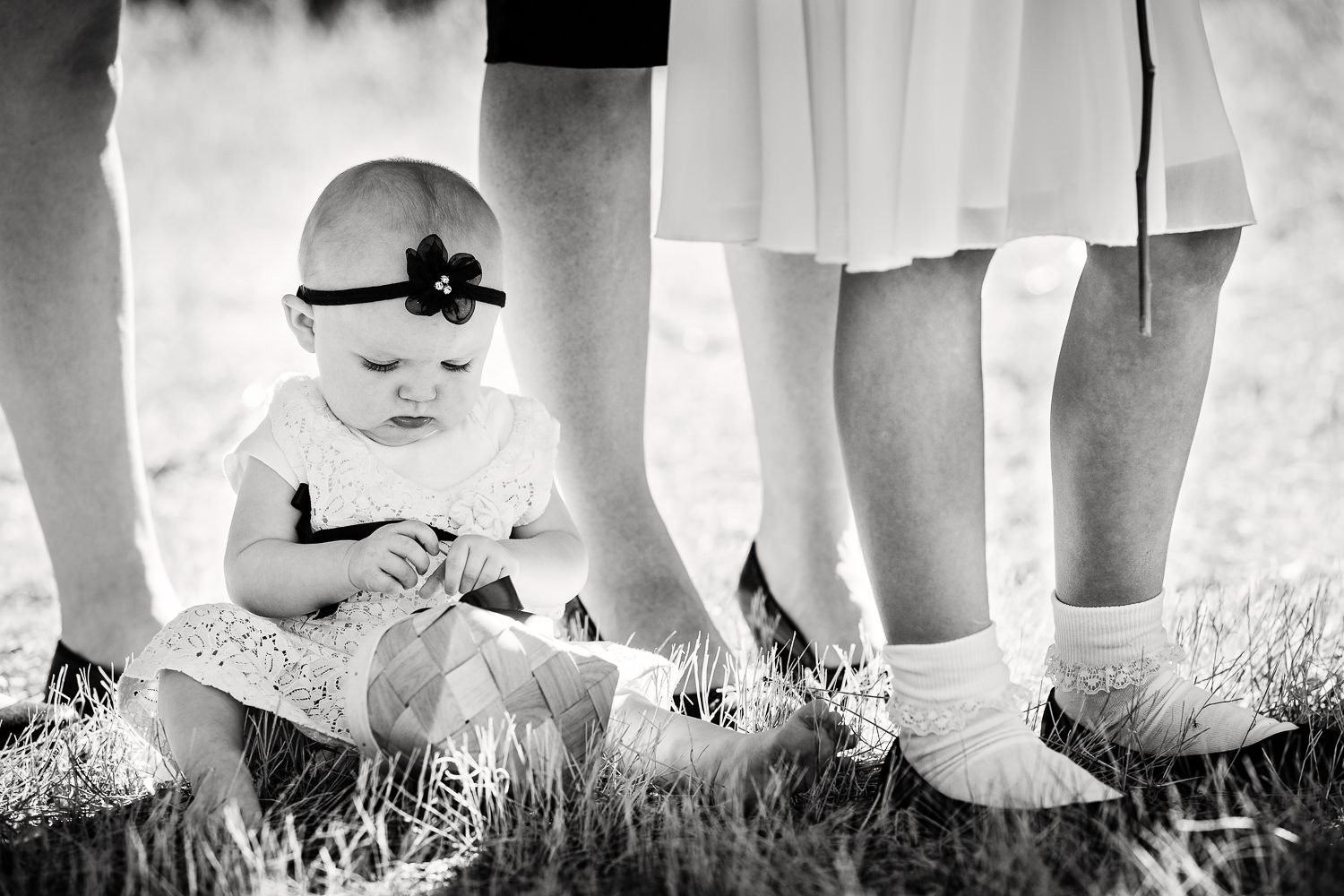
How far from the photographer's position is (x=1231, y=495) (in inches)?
123

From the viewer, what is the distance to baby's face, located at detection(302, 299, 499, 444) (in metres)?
1.61

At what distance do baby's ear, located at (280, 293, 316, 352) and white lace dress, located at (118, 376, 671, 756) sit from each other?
0.06 metres

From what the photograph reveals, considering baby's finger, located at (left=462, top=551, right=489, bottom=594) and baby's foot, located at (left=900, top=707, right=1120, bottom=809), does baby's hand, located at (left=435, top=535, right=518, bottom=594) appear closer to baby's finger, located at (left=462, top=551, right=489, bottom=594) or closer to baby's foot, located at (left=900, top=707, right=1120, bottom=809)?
baby's finger, located at (left=462, top=551, right=489, bottom=594)

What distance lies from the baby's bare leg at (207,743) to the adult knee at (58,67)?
33.3 inches

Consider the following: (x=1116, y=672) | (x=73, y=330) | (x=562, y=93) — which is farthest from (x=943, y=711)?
(x=73, y=330)

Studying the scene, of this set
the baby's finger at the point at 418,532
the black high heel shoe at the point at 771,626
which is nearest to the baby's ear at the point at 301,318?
the baby's finger at the point at 418,532

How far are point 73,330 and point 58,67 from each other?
366 millimetres

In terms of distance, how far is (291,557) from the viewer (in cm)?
159

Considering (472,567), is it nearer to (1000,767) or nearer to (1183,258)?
(1000,767)

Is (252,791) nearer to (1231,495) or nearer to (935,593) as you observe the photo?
(935,593)

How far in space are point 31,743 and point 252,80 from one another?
5858 millimetres

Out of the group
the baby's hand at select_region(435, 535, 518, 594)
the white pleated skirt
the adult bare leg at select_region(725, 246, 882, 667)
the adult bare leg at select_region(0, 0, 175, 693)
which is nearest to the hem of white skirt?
the white pleated skirt

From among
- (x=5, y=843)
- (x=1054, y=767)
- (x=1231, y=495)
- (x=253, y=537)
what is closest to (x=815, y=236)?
(x=1054, y=767)

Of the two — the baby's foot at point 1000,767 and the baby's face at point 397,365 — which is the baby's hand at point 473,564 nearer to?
the baby's face at point 397,365
